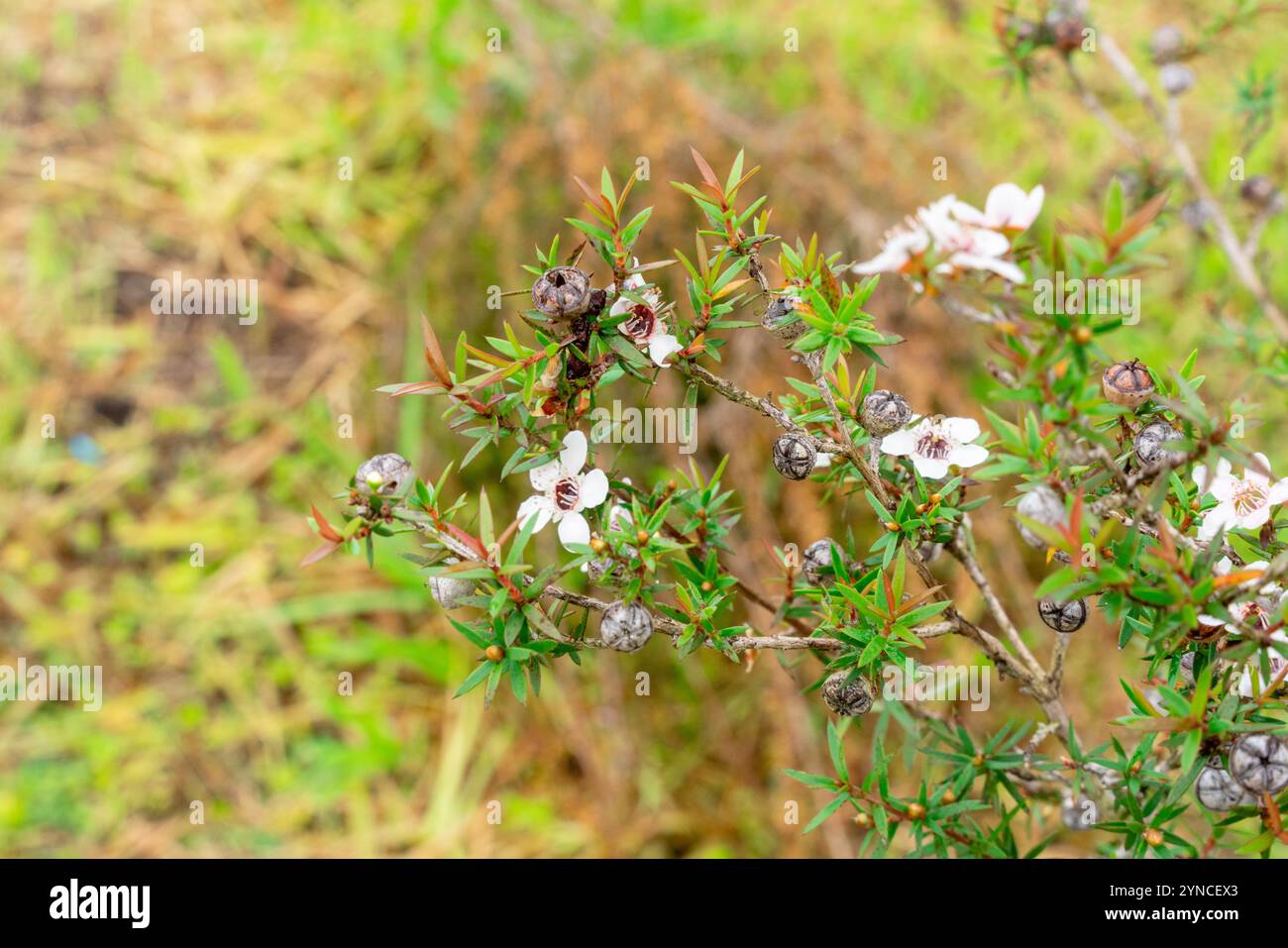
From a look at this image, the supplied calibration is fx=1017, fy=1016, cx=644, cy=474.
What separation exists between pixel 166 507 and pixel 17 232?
126cm

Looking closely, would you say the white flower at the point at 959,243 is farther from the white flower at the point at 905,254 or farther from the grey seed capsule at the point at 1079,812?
the grey seed capsule at the point at 1079,812

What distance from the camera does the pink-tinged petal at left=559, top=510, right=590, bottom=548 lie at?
1.05 metres

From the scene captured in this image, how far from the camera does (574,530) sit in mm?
1059

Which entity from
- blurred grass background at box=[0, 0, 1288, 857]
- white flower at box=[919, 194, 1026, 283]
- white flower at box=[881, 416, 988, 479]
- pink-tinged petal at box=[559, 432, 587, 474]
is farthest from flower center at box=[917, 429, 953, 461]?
blurred grass background at box=[0, 0, 1288, 857]

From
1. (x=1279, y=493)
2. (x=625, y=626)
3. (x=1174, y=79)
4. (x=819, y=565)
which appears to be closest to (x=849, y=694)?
(x=819, y=565)

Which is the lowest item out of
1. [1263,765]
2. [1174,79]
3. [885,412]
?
[1263,765]

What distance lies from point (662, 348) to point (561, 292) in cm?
13

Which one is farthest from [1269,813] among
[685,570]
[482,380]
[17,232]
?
[17,232]

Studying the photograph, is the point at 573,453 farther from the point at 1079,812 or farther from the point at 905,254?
the point at 1079,812

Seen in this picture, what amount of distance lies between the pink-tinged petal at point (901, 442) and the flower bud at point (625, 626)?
30cm

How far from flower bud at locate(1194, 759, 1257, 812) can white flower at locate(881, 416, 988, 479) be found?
0.40m

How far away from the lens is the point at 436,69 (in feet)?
11.8

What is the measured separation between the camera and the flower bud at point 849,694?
3.65 ft

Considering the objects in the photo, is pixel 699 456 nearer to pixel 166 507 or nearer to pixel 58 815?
pixel 166 507
